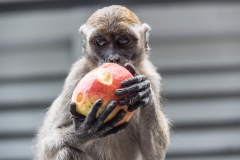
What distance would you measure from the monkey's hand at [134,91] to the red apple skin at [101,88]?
3 centimetres

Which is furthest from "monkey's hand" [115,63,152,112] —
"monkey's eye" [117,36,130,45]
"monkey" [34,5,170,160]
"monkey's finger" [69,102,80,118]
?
"monkey's eye" [117,36,130,45]

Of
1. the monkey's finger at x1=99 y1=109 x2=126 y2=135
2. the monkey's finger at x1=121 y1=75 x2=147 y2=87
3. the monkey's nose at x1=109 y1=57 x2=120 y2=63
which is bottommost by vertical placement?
the monkey's finger at x1=99 y1=109 x2=126 y2=135

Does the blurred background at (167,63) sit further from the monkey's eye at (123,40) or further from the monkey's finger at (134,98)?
the monkey's finger at (134,98)

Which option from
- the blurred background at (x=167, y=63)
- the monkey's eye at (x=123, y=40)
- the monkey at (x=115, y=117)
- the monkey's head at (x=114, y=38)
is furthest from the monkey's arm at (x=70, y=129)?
the blurred background at (x=167, y=63)

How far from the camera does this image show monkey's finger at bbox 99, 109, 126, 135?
3164 mm

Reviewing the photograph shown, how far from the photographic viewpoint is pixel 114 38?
3623mm

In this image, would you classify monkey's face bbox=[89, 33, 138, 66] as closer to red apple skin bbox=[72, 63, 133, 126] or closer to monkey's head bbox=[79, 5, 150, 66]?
monkey's head bbox=[79, 5, 150, 66]

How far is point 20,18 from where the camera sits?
6242 millimetres

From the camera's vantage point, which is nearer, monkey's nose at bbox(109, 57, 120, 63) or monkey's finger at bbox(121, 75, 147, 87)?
monkey's finger at bbox(121, 75, 147, 87)

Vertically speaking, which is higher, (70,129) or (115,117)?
(70,129)

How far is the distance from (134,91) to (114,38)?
0.58m

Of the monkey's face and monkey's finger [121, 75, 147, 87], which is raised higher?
the monkey's face

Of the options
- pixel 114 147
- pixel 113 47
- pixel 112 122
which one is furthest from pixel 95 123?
pixel 114 147

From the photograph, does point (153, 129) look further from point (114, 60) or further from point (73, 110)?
point (73, 110)
